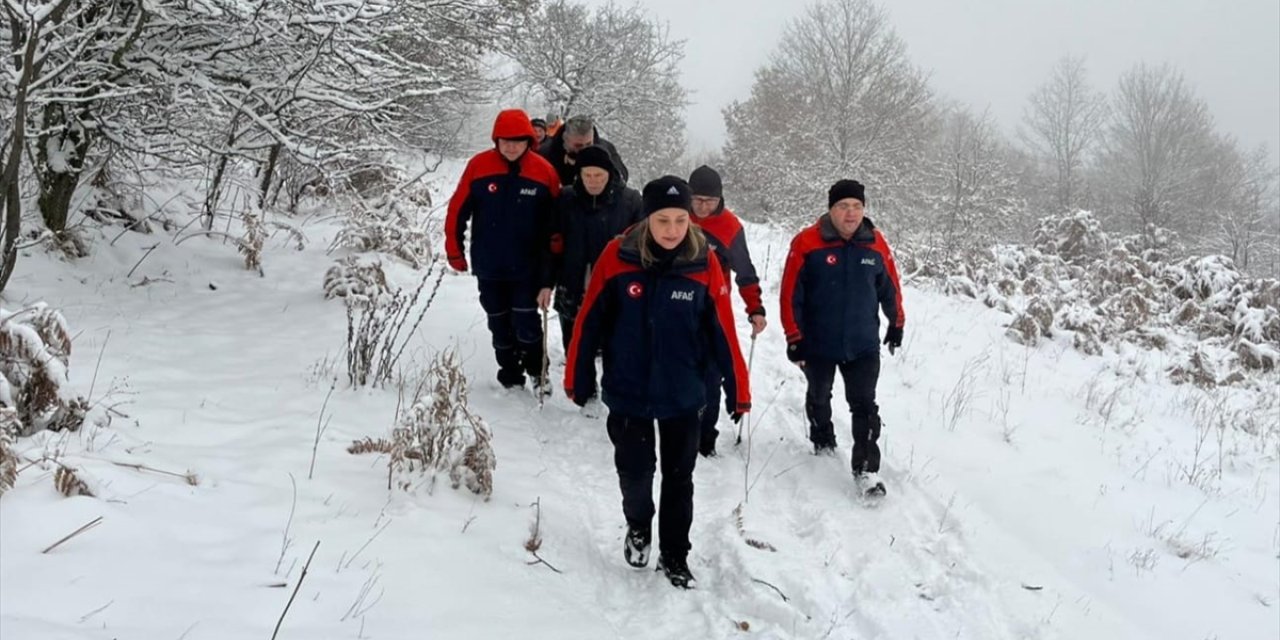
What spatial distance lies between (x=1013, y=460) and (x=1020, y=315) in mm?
5446

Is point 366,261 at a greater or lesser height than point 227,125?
lesser

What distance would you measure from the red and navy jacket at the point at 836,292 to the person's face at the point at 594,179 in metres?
1.34

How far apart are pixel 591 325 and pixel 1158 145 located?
46.5 m

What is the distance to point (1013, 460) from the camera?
5531 millimetres

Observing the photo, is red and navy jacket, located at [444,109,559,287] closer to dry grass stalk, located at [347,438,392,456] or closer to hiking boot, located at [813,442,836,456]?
dry grass stalk, located at [347,438,392,456]

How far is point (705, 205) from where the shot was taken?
4.98m

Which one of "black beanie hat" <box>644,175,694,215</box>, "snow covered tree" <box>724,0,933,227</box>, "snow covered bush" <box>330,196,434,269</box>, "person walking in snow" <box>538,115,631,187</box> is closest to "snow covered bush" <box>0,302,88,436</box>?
"black beanie hat" <box>644,175,694,215</box>

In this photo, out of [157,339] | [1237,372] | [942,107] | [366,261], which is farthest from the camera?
[942,107]

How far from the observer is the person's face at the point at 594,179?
15.8 ft

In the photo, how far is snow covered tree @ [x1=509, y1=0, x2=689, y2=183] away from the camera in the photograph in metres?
25.6

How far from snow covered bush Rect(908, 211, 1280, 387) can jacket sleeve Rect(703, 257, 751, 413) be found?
26.2ft

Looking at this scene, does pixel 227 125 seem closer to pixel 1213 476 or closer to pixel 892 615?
pixel 892 615

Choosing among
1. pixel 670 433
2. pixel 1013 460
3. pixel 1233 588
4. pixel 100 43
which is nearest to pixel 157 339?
pixel 100 43

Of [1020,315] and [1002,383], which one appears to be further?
[1020,315]
